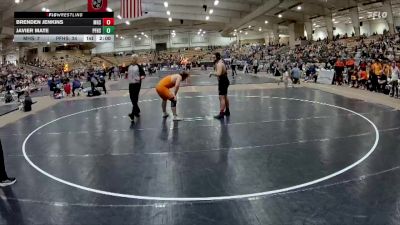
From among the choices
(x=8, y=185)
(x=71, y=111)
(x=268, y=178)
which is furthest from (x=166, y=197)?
(x=71, y=111)

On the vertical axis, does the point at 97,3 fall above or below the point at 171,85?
above

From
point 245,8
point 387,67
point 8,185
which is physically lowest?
point 8,185

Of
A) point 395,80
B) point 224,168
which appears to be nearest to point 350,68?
point 395,80

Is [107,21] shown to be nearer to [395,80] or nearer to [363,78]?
[395,80]

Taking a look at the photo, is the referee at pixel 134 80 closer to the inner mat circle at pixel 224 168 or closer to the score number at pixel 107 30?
the inner mat circle at pixel 224 168

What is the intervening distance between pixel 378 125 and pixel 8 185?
7.46 meters

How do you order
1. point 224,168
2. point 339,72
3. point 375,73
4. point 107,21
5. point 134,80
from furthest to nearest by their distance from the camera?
point 339,72 < point 375,73 < point 107,21 < point 134,80 < point 224,168

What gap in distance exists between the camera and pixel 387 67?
14.9 m

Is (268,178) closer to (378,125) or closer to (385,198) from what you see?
(385,198)

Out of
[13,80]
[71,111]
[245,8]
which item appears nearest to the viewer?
[71,111]
